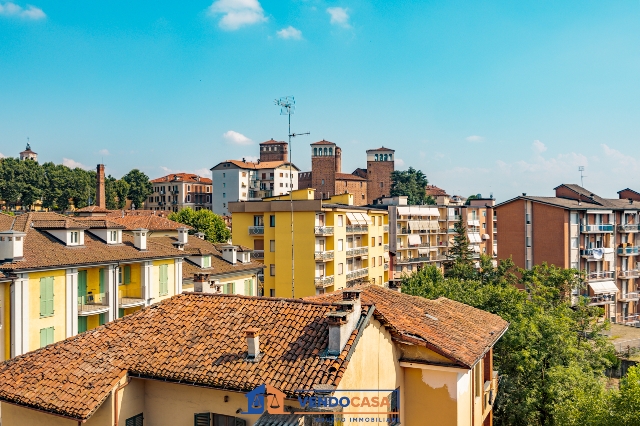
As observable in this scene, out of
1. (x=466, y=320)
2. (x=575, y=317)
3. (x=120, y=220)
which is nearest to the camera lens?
(x=466, y=320)

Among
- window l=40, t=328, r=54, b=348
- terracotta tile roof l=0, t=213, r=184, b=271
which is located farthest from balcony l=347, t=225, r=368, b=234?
window l=40, t=328, r=54, b=348

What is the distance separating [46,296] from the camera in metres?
23.5

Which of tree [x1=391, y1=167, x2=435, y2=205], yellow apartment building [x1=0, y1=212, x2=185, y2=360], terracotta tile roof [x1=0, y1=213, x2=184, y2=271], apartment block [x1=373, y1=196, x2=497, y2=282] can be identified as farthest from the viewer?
tree [x1=391, y1=167, x2=435, y2=205]

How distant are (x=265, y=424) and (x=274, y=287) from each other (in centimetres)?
3569

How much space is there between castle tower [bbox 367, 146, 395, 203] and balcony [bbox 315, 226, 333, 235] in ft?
223

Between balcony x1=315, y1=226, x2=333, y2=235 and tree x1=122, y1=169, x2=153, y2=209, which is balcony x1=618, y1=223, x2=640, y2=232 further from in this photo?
tree x1=122, y1=169, x2=153, y2=209

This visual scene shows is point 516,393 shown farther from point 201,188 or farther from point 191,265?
point 201,188

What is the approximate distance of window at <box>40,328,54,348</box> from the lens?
23.3 metres

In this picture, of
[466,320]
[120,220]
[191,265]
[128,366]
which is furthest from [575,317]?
[120,220]

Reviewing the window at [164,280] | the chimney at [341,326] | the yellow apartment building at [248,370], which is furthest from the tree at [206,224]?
the chimney at [341,326]

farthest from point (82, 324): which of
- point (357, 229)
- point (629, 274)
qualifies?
point (629, 274)

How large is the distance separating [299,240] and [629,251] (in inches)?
1432

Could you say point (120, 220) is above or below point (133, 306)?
above

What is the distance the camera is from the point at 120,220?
6100cm
